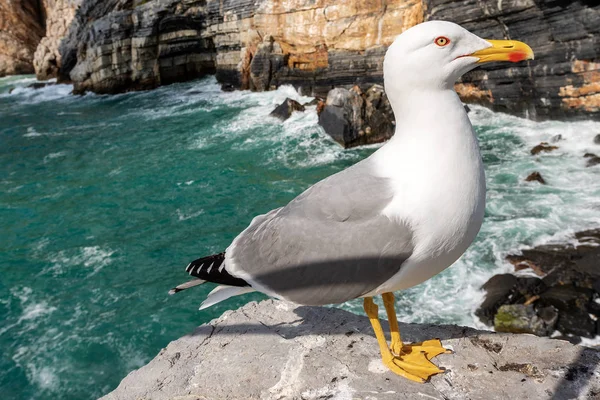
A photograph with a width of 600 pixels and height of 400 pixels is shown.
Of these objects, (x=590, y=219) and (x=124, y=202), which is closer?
(x=590, y=219)

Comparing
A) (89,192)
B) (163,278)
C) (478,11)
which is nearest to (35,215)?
(89,192)

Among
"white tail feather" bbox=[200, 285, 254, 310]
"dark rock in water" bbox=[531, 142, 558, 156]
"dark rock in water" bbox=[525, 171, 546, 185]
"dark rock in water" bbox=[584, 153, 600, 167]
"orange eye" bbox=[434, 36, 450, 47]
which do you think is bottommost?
"dark rock in water" bbox=[525, 171, 546, 185]

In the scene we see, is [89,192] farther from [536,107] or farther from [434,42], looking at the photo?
[536,107]

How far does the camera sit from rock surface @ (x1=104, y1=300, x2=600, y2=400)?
107 inches

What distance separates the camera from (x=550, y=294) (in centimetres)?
653

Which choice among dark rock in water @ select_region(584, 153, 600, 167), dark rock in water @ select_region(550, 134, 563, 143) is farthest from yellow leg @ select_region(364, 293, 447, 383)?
dark rock in water @ select_region(550, 134, 563, 143)

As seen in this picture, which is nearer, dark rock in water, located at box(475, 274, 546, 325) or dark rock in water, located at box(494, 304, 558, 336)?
dark rock in water, located at box(494, 304, 558, 336)

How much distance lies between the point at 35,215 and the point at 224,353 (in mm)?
10319

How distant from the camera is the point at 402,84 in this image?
2.52m

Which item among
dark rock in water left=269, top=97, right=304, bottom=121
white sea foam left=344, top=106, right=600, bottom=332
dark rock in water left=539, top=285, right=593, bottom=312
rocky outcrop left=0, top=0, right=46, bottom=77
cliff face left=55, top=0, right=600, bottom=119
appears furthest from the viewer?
rocky outcrop left=0, top=0, right=46, bottom=77

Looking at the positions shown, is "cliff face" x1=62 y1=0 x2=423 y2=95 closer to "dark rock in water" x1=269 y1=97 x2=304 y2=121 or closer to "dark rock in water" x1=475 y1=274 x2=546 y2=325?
"dark rock in water" x1=269 y1=97 x2=304 y2=121

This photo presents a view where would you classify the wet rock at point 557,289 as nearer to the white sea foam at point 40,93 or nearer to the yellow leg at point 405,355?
the yellow leg at point 405,355

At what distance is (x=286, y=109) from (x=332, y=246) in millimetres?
15561

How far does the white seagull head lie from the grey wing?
21.4 inches
